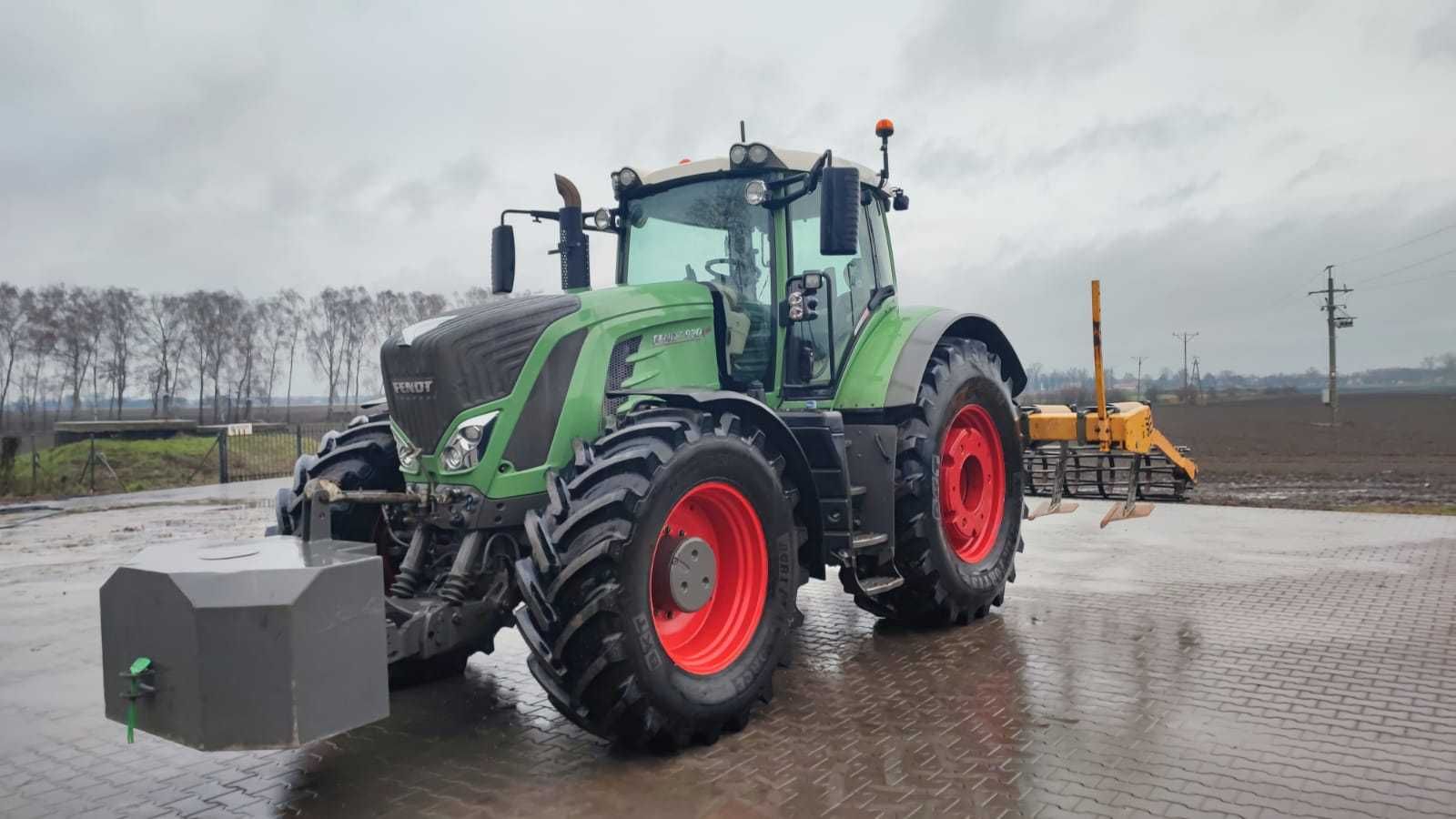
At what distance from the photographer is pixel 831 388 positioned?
20.5ft

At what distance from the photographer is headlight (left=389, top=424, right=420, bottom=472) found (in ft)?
15.9

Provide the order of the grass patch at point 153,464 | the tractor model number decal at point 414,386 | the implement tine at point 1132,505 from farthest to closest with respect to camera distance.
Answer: the grass patch at point 153,464
the implement tine at point 1132,505
the tractor model number decal at point 414,386

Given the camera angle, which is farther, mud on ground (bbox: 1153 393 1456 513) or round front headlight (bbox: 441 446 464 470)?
mud on ground (bbox: 1153 393 1456 513)

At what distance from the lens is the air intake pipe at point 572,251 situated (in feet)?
21.4

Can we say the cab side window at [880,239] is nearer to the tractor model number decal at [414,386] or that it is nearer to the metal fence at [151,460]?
the tractor model number decal at [414,386]

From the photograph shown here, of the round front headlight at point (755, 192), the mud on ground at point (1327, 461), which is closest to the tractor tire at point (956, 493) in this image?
the round front headlight at point (755, 192)

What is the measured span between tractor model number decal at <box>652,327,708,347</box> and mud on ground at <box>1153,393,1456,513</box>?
1089cm

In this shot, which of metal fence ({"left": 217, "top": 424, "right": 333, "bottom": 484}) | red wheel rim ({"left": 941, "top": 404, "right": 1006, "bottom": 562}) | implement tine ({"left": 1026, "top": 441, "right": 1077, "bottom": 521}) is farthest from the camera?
metal fence ({"left": 217, "top": 424, "right": 333, "bottom": 484})

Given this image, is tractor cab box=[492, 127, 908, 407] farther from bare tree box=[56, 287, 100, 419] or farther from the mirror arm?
bare tree box=[56, 287, 100, 419]

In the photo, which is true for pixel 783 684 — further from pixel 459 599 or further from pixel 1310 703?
pixel 1310 703

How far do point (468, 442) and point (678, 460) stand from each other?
3.36 ft

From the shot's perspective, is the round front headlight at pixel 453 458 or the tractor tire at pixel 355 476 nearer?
the round front headlight at pixel 453 458

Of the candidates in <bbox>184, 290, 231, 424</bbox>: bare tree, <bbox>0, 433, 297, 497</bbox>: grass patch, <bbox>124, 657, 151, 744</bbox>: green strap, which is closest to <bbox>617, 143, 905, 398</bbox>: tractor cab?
<bbox>124, 657, 151, 744</bbox>: green strap

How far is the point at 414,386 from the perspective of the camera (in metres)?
4.81
